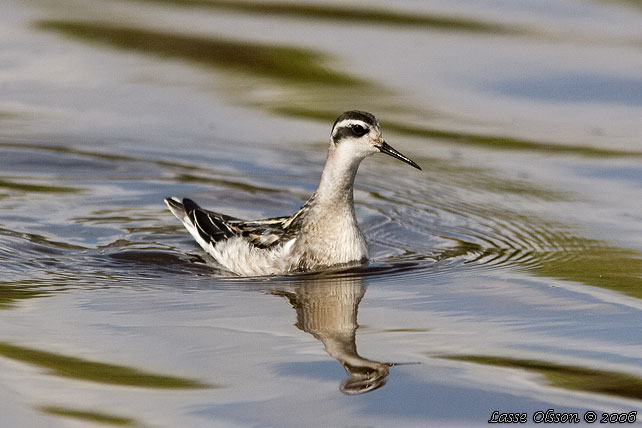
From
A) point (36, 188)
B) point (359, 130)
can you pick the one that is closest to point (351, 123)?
point (359, 130)

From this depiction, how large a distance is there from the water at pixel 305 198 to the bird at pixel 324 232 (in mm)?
311

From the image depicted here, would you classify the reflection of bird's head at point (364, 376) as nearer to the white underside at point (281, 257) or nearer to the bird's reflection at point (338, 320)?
the bird's reflection at point (338, 320)

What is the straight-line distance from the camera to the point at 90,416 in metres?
6.95

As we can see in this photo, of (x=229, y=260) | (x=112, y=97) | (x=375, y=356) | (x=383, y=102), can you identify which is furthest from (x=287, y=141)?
(x=375, y=356)

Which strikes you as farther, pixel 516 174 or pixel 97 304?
pixel 516 174

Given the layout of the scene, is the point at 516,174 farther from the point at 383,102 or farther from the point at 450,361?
the point at 450,361

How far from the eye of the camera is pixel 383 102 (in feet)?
51.2

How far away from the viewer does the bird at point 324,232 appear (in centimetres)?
1055

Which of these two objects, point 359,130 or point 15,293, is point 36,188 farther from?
point 359,130

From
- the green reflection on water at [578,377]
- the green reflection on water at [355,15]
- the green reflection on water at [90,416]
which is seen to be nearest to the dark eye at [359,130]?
the green reflection on water at [578,377]

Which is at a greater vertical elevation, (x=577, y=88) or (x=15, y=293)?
(x=577, y=88)

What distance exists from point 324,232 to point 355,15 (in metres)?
8.38

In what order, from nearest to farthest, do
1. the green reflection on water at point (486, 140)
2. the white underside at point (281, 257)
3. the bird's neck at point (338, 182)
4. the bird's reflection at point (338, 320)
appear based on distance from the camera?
the bird's reflection at point (338, 320), the white underside at point (281, 257), the bird's neck at point (338, 182), the green reflection on water at point (486, 140)

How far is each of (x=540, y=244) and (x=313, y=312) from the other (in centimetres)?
282
